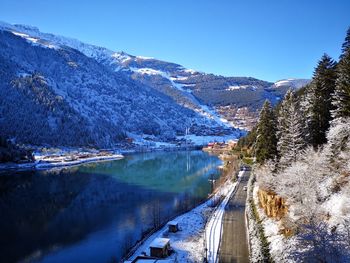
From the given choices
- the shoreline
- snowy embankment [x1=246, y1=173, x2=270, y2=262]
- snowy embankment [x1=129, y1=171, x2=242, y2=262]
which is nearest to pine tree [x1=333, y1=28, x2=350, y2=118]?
snowy embankment [x1=246, y1=173, x2=270, y2=262]

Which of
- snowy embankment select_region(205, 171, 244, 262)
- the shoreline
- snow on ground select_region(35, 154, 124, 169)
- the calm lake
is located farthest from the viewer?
snow on ground select_region(35, 154, 124, 169)

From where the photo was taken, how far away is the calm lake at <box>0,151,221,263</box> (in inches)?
1256

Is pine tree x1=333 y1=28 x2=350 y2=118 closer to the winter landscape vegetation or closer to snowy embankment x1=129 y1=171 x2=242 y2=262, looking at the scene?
the winter landscape vegetation

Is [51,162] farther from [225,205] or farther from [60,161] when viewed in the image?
[225,205]

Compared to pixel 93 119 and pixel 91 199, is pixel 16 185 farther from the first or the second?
pixel 93 119

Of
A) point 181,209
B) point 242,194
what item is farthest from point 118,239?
point 242,194

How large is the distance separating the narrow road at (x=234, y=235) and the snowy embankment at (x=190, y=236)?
0.85 m

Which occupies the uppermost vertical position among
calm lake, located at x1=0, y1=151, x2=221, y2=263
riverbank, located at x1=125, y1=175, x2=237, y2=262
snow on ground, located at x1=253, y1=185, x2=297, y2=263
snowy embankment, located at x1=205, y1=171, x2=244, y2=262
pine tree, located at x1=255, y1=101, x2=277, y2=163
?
pine tree, located at x1=255, y1=101, x2=277, y2=163

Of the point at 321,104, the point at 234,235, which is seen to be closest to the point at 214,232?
the point at 234,235

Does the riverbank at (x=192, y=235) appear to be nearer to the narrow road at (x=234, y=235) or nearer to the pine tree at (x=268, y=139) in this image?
the narrow road at (x=234, y=235)

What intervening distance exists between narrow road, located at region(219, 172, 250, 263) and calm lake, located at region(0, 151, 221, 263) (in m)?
6.78

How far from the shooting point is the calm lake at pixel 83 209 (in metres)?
31.9

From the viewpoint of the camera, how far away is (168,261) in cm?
2588

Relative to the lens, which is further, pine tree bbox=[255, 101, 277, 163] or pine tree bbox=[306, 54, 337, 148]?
pine tree bbox=[255, 101, 277, 163]
